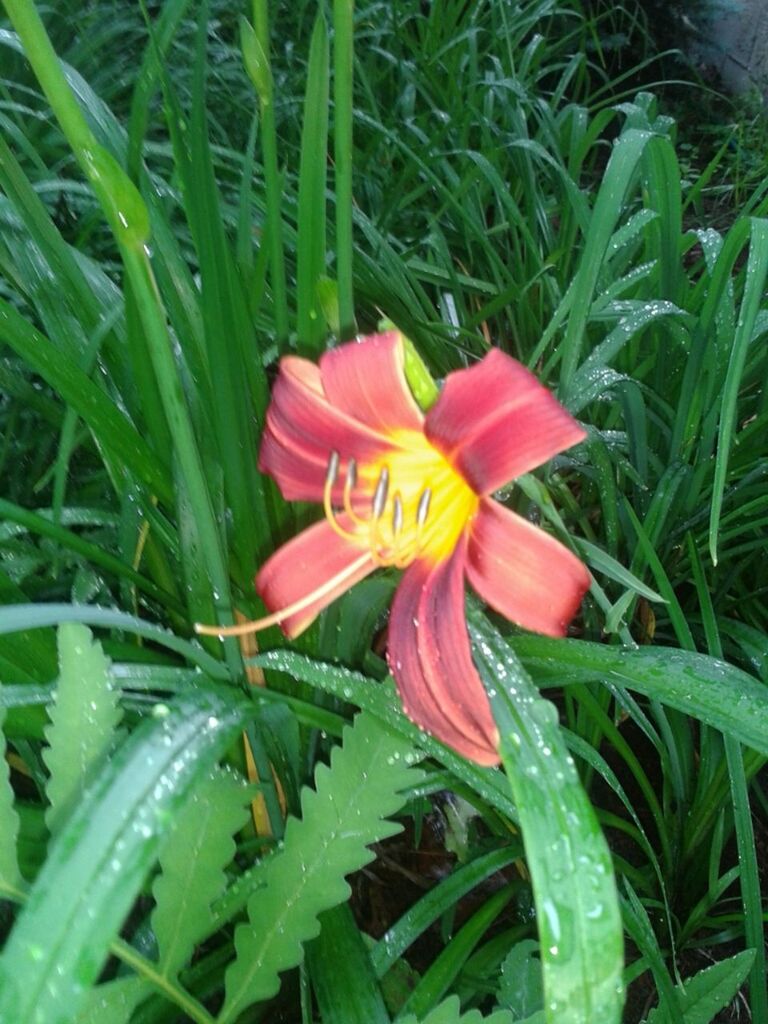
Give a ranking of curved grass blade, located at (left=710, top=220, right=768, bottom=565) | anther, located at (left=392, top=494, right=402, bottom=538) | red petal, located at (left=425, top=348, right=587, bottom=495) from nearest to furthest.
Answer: red petal, located at (left=425, top=348, right=587, bottom=495), anther, located at (left=392, top=494, right=402, bottom=538), curved grass blade, located at (left=710, top=220, right=768, bottom=565)

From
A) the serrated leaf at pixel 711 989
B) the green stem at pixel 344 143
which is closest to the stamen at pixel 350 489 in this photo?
the green stem at pixel 344 143

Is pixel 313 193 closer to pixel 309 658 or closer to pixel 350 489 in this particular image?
pixel 350 489

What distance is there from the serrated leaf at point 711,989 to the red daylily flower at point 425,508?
0.30m

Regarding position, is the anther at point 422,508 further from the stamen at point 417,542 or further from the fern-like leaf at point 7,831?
the fern-like leaf at point 7,831

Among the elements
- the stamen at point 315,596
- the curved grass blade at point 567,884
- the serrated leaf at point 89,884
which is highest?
the serrated leaf at point 89,884

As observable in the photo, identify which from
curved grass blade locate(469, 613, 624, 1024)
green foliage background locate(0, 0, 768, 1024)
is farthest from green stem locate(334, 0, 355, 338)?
curved grass blade locate(469, 613, 624, 1024)

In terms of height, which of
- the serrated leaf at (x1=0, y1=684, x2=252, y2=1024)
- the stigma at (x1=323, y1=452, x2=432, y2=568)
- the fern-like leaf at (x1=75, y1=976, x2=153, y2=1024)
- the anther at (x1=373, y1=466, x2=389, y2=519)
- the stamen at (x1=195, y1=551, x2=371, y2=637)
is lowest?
the fern-like leaf at (x1=75, y1=976, x2=153, y2=1024)

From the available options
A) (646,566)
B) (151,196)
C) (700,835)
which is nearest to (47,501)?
(151,196)

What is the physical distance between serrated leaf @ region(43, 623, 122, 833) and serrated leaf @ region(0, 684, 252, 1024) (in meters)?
0.05

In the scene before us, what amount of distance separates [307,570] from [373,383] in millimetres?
132

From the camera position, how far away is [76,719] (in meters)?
0.42

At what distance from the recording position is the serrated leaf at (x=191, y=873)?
0.43 meters

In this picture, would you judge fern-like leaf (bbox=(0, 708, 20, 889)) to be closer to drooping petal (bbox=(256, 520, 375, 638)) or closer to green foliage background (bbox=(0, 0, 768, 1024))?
green foliage background (bbox=(0, 0, 768, 1024))

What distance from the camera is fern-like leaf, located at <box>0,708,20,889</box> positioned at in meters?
0.39
